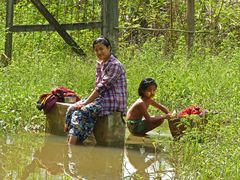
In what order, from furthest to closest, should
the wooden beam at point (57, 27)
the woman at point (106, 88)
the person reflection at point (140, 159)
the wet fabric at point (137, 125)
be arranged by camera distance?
the wooden beam at point (57, 27) < the wet fabric at point (137, 125) < the woman at point (106, 88) < the person reflection at point (140, 159)

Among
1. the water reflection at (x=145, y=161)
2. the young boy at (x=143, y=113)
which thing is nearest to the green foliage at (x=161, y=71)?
the water reflection at (x=145, y=161)

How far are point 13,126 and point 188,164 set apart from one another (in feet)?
10.9

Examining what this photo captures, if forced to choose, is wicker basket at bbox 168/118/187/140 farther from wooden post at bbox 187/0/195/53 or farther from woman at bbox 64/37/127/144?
wooden post at bbox 187/0/195/53

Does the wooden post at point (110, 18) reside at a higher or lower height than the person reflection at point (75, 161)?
higher

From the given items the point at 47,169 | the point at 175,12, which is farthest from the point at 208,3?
the point at 47,169

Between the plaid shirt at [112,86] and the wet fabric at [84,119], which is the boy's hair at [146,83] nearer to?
the plaid shirt at [112,86]

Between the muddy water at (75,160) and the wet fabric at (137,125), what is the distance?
16cm

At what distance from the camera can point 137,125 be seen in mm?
9008

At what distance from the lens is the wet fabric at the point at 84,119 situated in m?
8.25

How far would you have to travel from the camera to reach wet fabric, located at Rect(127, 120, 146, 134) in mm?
8984

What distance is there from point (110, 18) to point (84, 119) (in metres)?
5.11

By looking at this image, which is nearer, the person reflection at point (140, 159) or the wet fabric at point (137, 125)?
the person reflection at point (140, 159)

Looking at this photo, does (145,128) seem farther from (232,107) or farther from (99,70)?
(232,107)

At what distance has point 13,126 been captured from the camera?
8930 mm
